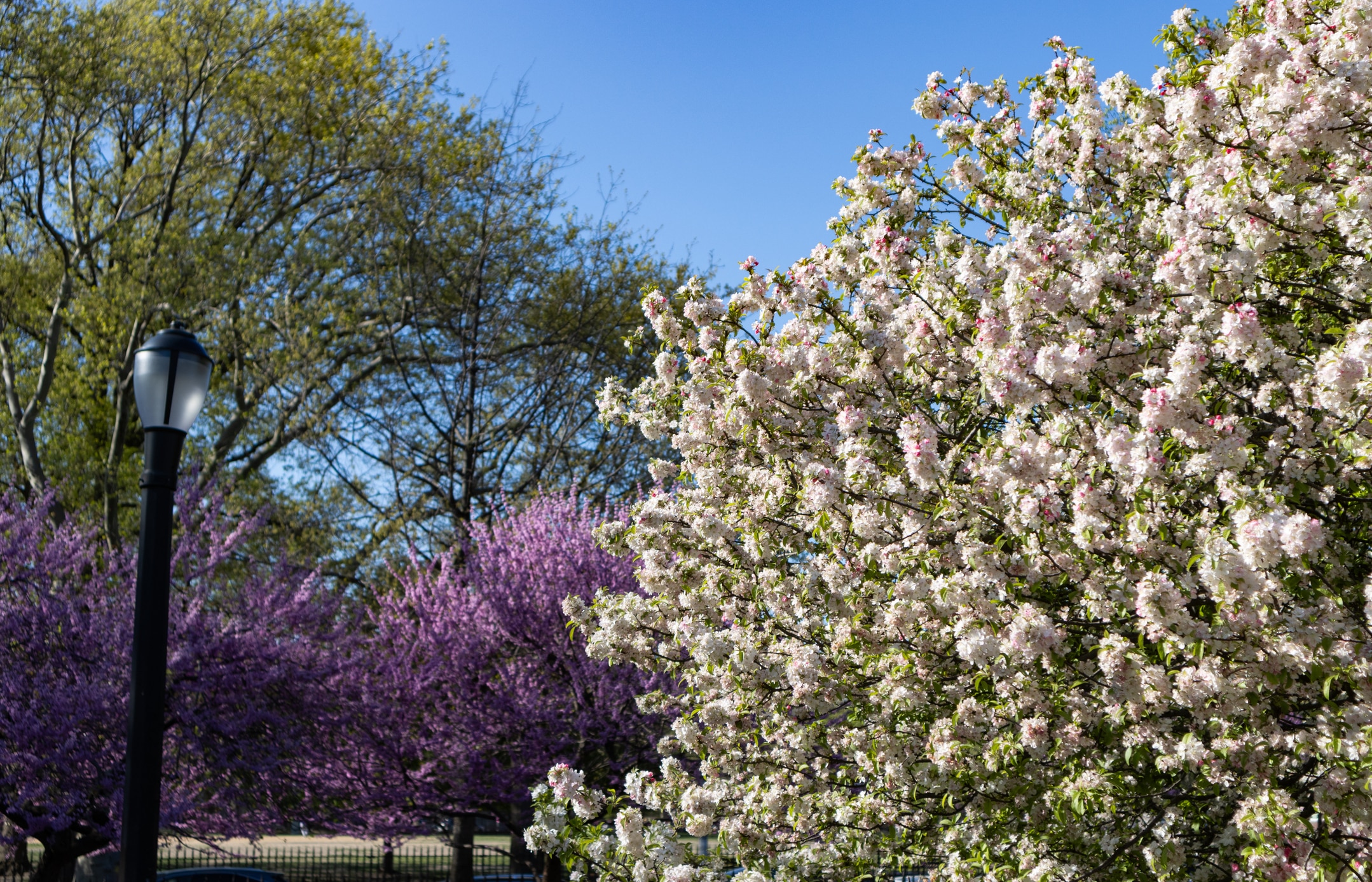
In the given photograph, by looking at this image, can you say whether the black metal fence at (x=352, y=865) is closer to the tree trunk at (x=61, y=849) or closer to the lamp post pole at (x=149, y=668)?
the tree trunk at (x=61, y=849)

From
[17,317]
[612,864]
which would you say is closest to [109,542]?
[17,317]

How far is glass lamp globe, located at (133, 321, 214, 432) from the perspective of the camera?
6.13 metres

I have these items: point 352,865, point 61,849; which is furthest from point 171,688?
point 352,865

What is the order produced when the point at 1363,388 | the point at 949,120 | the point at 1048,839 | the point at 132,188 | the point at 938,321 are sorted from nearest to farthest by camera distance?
1. the point at 1363,388
2. the point at 1048,839
3. the point at 938,321
4. the point at 949,120
5. the point at 132,188

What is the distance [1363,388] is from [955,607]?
74.8 inches

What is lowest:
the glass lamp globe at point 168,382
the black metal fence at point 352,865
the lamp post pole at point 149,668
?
the black metal fence at point 352,865

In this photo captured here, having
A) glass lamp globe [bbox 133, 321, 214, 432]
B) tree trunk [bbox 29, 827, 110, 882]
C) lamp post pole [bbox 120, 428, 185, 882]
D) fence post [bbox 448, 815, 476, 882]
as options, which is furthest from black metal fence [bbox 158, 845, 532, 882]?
glass lamp globe [bbox 133, 321, 214, 432]

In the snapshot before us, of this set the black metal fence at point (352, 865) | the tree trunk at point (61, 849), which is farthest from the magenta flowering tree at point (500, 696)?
the black metal fence at point (352, 865)

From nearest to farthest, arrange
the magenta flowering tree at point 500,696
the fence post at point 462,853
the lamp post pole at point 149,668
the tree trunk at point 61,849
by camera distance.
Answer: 1. the lamp post pole at point 149,668
2. the tree trunk at point 61,849
3. the magenta flowering tree at point 500,696
4. the fence post at point 462,853

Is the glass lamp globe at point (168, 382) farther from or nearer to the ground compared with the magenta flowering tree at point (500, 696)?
farther from the ground

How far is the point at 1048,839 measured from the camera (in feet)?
16.6

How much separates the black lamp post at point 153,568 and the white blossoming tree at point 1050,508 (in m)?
1.97

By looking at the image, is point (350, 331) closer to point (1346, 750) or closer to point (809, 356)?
point (809, 356)

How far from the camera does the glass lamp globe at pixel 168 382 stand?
6.13 meters
